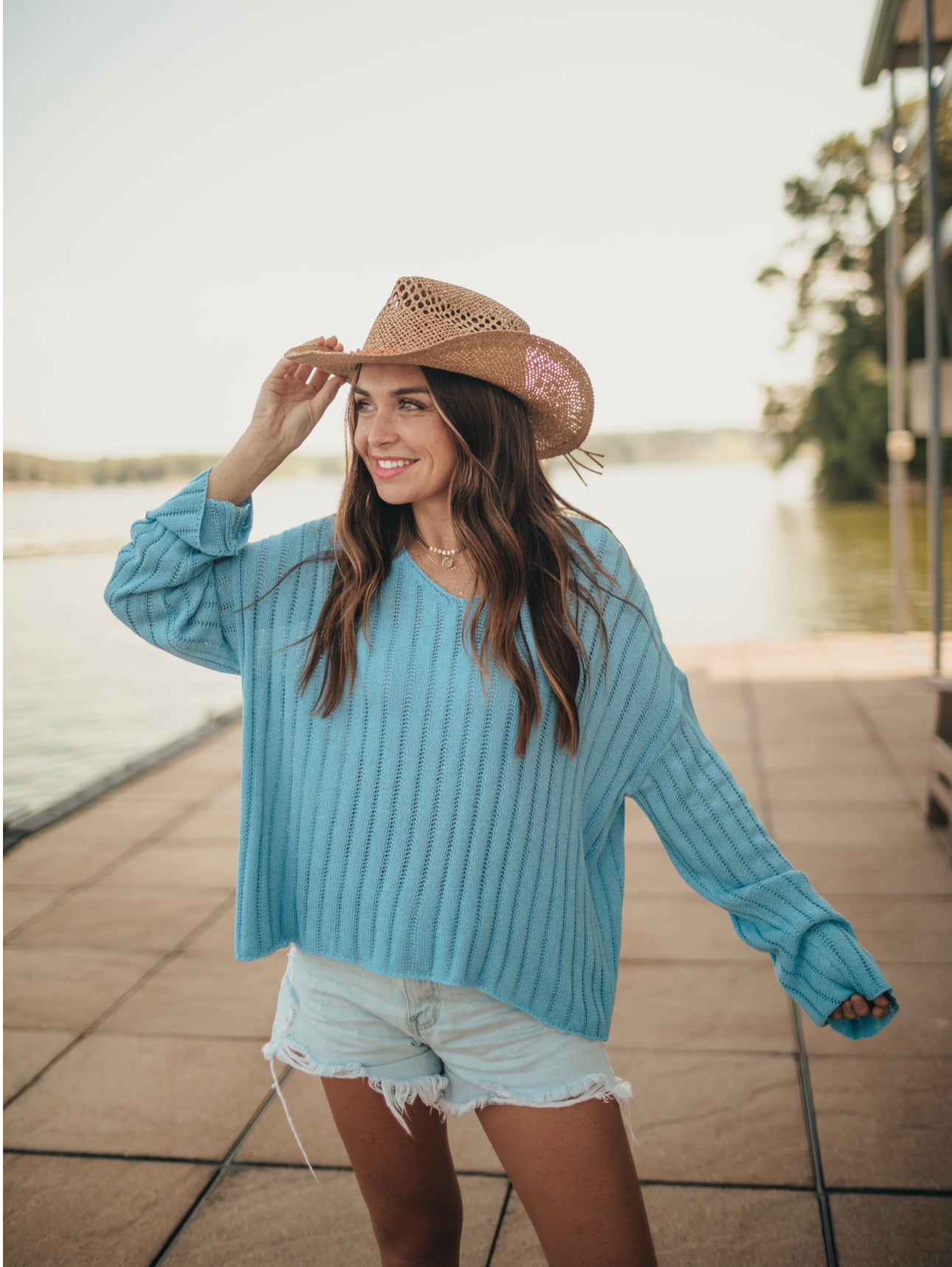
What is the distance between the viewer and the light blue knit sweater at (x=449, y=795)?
1.40 m

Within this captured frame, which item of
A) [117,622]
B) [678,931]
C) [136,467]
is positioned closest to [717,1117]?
[678,931]

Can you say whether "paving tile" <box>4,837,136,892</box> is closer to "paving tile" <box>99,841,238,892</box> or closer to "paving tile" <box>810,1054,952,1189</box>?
"paving tile" <box>99,841,238,892</box>

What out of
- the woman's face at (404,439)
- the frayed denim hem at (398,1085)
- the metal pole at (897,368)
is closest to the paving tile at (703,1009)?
the frayed denim hem at (398,1085)

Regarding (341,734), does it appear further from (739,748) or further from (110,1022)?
(739,748)

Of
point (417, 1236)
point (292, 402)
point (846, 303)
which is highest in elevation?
point (846, 303)

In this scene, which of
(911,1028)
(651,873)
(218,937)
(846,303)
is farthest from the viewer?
(846,303)

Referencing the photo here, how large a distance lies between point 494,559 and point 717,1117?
5.20 ft

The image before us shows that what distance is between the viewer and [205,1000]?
3.06 metres

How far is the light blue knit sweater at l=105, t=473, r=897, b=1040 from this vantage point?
1.40 metres

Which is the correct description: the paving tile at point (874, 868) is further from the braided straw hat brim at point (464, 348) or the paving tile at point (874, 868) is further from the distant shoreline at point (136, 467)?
the braided straw hat brim at point (464, 348)

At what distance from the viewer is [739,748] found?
5508 millimetres

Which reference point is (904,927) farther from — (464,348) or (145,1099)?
(464,348)

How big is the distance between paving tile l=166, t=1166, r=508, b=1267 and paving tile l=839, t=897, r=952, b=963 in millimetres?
1532

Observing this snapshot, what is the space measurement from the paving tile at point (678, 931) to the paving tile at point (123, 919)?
143cm
